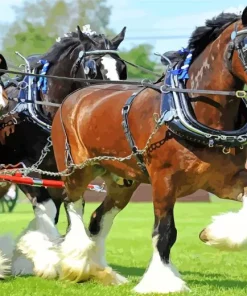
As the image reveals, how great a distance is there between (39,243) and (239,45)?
278 centimetres

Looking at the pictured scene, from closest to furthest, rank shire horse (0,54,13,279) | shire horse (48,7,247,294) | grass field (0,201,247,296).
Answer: shire horse (48,7,247,294), grass field (0,201,247,296), shire horse (0,54,13,279)

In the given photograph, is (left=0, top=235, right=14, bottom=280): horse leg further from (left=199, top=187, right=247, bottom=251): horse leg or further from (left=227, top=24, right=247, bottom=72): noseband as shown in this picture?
(left=227, top=24, right=247, bottom=72): noseband

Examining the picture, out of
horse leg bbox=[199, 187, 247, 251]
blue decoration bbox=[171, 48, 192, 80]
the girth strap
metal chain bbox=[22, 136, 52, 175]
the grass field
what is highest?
blue decoration bbox=[171, 48, 192, 80]

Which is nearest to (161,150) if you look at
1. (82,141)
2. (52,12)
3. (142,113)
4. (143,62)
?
(142,113)

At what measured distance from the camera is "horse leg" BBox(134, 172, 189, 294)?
19.2 feet

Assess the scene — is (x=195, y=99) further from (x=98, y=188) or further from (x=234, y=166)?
(x=98, y=188)

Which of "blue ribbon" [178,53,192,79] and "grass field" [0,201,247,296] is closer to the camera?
"blue ribbon" [178,53,192,79]

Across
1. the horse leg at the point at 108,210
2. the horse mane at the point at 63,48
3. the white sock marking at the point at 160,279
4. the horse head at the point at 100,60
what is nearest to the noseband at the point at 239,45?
the white sock marking at the point at 160,279

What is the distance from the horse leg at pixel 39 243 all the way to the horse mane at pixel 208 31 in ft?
7.29

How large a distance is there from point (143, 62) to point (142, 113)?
182ft

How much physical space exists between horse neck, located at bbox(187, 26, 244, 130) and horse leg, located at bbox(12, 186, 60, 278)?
2047 millimetres

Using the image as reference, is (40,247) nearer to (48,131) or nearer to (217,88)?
(48,131)

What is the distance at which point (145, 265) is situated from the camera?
8.66 metres

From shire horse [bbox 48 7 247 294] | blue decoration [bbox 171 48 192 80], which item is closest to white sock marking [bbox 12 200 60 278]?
shire horse [bbox 48 7 247 294]
